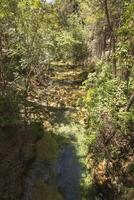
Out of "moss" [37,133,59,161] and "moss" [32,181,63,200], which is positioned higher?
"moss" [37,133,59,161]

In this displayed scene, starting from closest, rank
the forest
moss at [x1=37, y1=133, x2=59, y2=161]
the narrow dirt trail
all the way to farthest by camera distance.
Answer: the forest, the narrow dirt trail, moss at [x1=37, y1=133, x2=59, y2=161]

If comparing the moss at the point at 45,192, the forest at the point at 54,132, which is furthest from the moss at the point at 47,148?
the moss at the point at 45,192

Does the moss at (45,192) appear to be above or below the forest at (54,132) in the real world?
below

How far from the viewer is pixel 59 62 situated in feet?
150

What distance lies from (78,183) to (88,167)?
1382mm

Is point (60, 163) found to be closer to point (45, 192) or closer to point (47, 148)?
point (47, 148)

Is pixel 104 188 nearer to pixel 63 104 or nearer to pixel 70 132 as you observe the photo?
pixel 70 132

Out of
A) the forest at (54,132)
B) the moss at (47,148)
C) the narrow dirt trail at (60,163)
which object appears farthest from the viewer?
the moss at (47,148)

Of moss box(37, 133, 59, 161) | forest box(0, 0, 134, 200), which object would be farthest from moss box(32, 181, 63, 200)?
moss box(37, 133, 59, 161)

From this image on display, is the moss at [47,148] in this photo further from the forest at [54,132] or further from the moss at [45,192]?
the moss at [45,192]

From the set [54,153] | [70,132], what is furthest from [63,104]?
[54,153]

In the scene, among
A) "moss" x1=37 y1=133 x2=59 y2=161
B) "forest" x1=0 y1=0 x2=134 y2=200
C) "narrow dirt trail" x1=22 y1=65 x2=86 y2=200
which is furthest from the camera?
"moss" x1=37 y1=133 x2=59 y2=161

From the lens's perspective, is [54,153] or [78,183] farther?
[54,153]

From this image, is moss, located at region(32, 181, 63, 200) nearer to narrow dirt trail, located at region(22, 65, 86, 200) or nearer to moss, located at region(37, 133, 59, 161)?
narrow dirt trail, located at region(22, 65, 86, 200)
